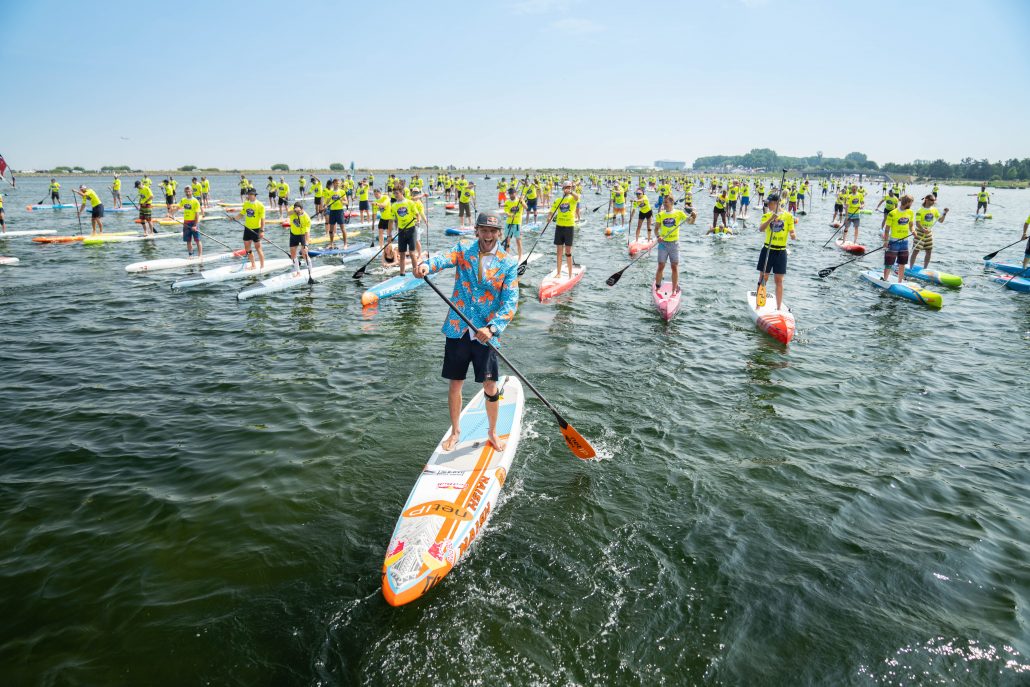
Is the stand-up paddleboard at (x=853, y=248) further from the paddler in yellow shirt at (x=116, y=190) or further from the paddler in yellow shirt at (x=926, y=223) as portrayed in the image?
the paddler in yellow shirt at (x=116, y=190)

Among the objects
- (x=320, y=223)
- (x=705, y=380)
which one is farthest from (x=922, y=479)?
(x=320, y=223)

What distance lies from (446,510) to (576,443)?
1852 millimetres

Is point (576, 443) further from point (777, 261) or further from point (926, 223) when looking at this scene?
point (926, 223)

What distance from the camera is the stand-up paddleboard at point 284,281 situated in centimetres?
1336

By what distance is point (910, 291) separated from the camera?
13695 mm

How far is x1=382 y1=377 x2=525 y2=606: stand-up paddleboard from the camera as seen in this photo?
4023 mm

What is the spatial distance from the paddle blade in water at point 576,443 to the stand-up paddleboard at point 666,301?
650cm

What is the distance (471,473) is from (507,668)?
193 cm

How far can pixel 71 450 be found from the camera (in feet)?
20.4

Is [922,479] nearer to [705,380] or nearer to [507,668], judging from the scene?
[705,380]

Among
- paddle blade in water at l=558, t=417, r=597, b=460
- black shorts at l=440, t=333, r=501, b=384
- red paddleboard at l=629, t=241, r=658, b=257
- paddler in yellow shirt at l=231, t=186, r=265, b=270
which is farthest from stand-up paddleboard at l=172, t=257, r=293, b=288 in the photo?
paddle blade in water at l=558, t=417, r=597, b=460

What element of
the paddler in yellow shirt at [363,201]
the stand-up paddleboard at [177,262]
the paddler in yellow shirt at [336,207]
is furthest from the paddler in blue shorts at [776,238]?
the paddler in yellow shirt at [363,201]

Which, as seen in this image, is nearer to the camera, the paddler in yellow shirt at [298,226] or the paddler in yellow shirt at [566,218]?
the paddler in yellow shirt at [566,218]

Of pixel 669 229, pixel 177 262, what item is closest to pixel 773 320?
pixel 669 229
